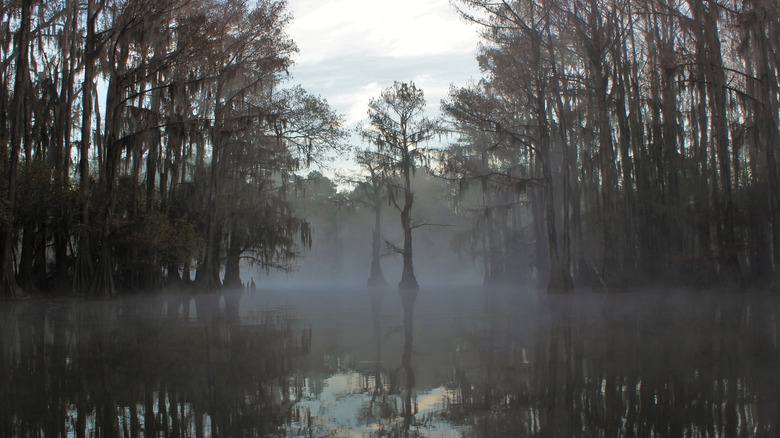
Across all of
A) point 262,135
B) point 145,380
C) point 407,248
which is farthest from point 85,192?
point 407,248

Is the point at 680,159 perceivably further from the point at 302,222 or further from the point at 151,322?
the point at 151,322

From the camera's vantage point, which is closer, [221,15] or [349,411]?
[349,411]

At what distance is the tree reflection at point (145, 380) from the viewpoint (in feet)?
10.00

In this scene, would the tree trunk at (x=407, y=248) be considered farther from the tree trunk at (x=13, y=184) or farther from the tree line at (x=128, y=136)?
the tree trunk at (x=13, y=184)

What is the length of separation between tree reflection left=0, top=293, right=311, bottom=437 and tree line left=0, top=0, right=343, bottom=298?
919 cm

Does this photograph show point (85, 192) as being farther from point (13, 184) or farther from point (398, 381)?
point (398, 381)

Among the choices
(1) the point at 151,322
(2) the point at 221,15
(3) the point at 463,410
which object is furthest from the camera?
(2) the point at 221,15

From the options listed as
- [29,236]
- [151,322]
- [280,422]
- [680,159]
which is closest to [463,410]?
[280,422]

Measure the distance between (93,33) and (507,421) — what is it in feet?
57.0

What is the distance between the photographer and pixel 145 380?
4176mm

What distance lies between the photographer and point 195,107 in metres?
24.7

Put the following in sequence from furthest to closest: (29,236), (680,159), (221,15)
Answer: (221,15) < (680,159) < (29,236)

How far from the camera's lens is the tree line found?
52.6 feet

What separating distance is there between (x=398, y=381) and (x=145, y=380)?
5.49ft
